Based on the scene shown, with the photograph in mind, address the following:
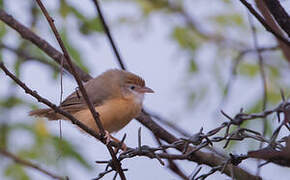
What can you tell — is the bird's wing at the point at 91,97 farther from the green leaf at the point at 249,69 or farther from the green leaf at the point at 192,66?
the green leaf at the point at 249,69

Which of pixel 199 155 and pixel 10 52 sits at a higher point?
pixel 10 52

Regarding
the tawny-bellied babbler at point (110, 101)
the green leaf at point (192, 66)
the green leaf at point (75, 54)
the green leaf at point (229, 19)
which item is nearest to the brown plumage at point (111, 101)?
the tawny-bellied babbler at point (110, 101)

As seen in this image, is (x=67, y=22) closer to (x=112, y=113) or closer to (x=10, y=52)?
(x=10, y=52)

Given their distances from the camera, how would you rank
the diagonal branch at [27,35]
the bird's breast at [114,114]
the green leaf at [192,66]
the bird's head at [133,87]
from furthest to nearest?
the green leaf at [192,66] < the bird's head at [133,87] < the bird's breast at [114,114] < the diagonal branch at [27,35]

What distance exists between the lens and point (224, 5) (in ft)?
26.2

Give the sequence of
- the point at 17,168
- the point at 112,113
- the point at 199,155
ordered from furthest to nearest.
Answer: the point at 17,168 < the point at 112,113 < the point at 199,155

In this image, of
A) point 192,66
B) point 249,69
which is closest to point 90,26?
point 192,66

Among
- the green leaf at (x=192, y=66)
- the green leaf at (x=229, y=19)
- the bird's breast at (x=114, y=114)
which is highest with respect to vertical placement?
the green leaf at (x=229, y=19)

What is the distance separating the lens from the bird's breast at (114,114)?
→ 5.15 m

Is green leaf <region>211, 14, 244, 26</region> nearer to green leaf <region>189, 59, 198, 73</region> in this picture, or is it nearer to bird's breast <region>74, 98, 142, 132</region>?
green leaf <region>189, 59, 198, 73</region>

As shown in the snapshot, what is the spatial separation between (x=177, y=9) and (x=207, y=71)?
95 cm

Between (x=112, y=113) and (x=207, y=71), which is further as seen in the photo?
(x=207, y=71)

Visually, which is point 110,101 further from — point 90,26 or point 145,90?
point 90,26

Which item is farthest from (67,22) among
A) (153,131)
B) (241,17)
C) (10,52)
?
(241,17)
